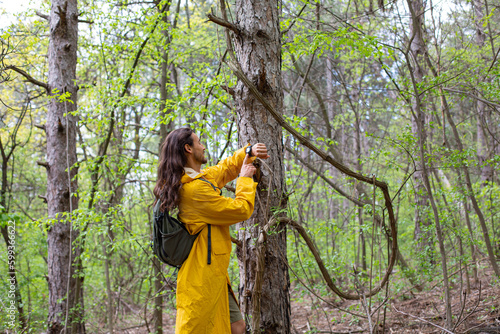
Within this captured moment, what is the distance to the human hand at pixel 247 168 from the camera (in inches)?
101

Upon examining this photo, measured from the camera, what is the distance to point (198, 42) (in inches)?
373

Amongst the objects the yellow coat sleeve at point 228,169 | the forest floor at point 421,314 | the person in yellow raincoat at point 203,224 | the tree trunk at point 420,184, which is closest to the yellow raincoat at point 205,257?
the person in yellow raincoat at point 203,224

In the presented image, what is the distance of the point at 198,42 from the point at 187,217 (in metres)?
7.88

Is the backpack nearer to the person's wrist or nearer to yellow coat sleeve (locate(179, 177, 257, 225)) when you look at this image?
yellow coat sleeve (locate(179, 177, 257, 225))

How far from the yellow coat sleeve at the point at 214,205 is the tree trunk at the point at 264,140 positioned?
27 cm

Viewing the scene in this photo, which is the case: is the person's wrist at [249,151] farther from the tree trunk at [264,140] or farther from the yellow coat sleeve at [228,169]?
the tree trunk at [264,140]

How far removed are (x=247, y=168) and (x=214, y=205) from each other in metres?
0.36

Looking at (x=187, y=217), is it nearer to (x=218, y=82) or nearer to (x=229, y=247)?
(x=229, y=247)

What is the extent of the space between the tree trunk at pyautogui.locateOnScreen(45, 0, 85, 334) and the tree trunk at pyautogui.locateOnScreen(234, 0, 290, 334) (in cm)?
358

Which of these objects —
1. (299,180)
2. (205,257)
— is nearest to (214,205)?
(205,257)

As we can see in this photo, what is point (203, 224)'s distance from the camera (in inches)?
96.3

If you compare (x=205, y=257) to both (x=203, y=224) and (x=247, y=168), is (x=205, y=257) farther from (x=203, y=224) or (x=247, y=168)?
(x=247, y=168)

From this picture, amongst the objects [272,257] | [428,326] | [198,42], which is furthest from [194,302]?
[198,42]

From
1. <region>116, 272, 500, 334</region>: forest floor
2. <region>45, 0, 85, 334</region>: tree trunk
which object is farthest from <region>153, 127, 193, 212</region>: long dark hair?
<region>45, 0, 85, 334</region>: tree trunk
